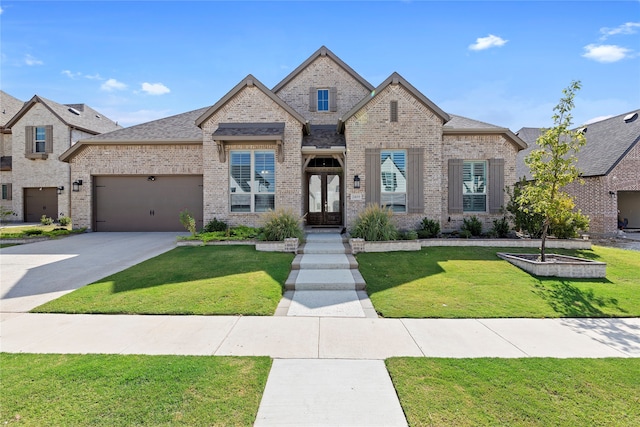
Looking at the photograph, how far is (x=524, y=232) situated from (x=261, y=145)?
10454 millimetres

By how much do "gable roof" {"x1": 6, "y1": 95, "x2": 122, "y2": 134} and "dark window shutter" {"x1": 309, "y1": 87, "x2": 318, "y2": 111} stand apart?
16676mm

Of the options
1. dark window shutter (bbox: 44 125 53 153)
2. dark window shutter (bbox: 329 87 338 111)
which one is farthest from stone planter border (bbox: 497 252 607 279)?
dark window shutter (bbox: 44 125 53 153)

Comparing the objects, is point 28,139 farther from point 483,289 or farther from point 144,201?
point 483,289

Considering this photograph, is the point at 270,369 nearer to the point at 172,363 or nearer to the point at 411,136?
the point at 172,363

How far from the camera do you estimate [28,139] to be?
1959cm

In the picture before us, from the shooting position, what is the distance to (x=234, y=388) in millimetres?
2881

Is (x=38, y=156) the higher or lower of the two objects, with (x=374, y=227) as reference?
higher

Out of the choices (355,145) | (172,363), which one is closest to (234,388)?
(172,363)

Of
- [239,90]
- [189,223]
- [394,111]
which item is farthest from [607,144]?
[189,223]

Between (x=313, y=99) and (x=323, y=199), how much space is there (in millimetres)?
5035

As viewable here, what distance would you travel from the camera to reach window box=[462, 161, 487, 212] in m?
12.0

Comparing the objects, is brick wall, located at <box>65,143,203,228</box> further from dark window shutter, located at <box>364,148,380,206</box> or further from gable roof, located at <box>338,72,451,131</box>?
dark window shutter, located at <box>364,148,380,206</box>

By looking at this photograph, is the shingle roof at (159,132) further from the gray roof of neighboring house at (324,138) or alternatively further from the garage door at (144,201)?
the gray roof of neighboring house at (324,138)

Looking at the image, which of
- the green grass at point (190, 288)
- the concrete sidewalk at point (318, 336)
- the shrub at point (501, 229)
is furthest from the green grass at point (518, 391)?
the shrub at point (501, 229)
